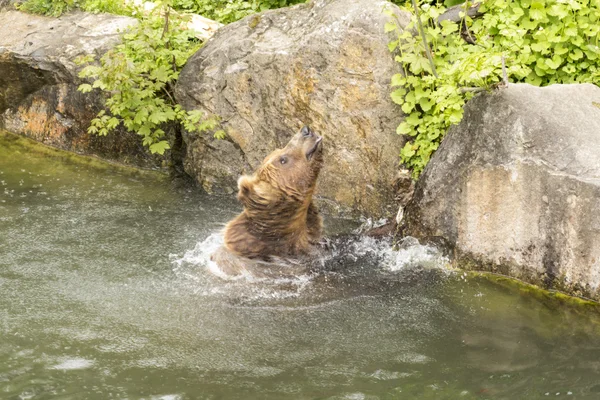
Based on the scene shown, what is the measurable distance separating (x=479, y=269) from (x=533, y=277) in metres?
0.46

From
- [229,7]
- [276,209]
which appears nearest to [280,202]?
[276,209]

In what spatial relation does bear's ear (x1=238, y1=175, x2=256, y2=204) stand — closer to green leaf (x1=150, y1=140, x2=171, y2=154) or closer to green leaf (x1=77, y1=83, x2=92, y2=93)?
green leaf (x1=150, y1=140, x2=171, y2=154)

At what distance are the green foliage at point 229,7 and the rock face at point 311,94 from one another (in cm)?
121

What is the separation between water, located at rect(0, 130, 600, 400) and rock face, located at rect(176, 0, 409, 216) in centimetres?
68

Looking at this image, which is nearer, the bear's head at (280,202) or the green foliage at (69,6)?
the bear's head at (280,202)

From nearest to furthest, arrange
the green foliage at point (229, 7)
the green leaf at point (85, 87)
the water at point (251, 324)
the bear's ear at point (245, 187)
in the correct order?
1. the water at point (251, 324)
2. the bear's ear at point (245, 187)
3. the green leaf at point (85, 87)
4. the green foliage at point (229, 7)

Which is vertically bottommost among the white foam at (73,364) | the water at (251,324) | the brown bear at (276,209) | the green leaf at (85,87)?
the white foam at (73,364)

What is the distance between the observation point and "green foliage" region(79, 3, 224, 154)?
8.32 m

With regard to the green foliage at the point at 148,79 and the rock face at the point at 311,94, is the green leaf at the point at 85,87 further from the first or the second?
the rock face at the point at 311,94

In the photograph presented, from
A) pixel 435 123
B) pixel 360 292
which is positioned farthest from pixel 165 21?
pixel 360 292

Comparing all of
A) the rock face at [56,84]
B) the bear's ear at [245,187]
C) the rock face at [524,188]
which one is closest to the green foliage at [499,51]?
the rock face at [524,188]

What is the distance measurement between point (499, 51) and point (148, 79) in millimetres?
3827

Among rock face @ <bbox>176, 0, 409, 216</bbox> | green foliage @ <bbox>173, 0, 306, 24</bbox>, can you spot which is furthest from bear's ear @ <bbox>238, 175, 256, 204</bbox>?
green foliage @ <bbox>173, 0, 306, 24</bbox>

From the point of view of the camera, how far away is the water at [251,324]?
200 inches
